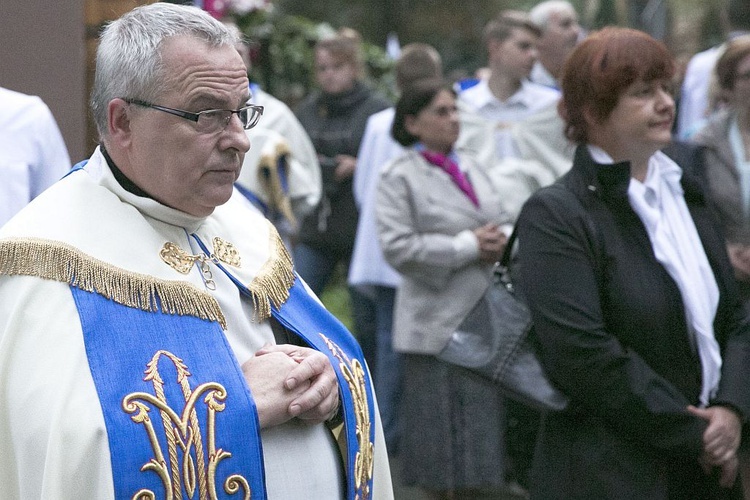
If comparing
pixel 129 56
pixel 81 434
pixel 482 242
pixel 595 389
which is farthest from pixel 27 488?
pixel 482 242

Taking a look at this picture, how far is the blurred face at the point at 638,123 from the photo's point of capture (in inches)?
150

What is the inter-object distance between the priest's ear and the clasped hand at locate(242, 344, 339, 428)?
1.80ft

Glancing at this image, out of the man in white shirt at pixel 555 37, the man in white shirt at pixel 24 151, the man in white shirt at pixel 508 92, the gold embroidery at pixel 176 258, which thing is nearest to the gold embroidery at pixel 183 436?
the gold embroidery at pixel 176 258

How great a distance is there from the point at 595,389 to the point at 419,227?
7.99 feet

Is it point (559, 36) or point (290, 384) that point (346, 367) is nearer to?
point (290, 384)

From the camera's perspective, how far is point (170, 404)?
101 inches

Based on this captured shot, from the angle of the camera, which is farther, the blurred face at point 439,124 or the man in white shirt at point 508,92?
the man in white shirt at point 508,92

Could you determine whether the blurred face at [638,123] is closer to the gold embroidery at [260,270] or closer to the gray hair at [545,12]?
the gold embroidery at [260,270]

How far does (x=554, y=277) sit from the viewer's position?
3678 mm

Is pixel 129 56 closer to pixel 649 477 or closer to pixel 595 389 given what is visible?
pixel 595 389

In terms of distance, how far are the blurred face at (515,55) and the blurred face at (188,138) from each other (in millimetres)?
4672

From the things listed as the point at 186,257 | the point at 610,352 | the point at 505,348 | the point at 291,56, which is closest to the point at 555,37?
the point at 291,56

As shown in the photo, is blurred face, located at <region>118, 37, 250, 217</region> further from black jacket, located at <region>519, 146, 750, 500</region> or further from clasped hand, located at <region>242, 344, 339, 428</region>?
black jacket, located at <region>519, 146, 750, 500</region>

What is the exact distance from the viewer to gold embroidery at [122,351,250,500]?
99.7 inches
